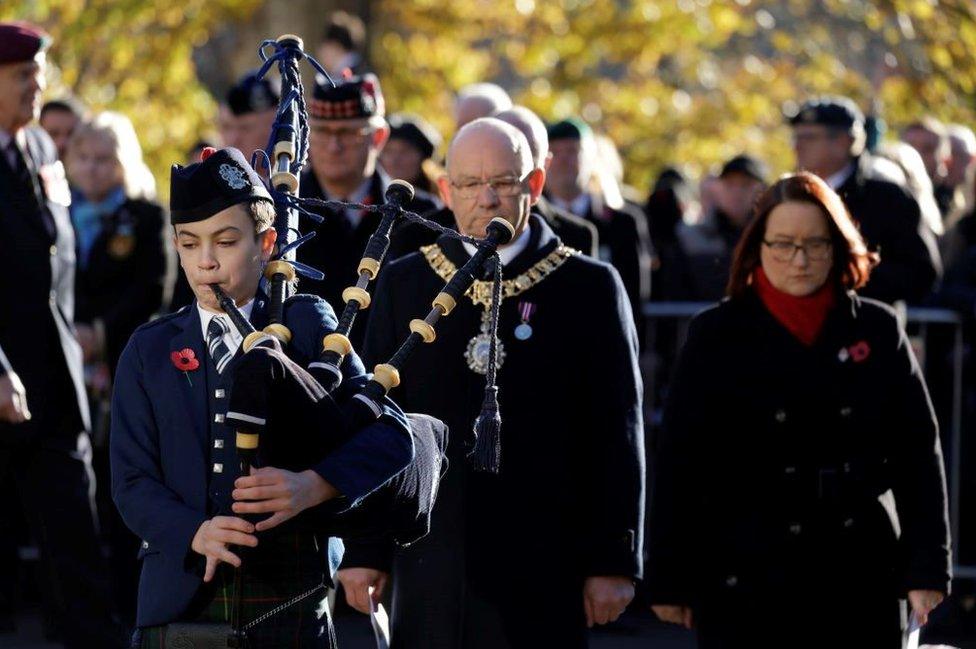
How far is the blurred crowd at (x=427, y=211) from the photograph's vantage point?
8531mm

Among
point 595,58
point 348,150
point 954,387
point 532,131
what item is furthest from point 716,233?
point 595,58

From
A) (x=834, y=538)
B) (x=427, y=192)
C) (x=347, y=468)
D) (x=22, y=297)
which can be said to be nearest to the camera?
(x=347, y=468)

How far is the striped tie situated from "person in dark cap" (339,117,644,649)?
1249mm

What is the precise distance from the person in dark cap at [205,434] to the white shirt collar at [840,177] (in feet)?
15.8

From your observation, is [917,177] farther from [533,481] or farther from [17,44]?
[533,481]

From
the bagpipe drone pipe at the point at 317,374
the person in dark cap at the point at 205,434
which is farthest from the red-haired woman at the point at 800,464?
the person in dark cap at the point at 205,434

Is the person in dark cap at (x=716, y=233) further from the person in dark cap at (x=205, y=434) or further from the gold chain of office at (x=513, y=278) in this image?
the person in dark cap at (x=205, y=434)

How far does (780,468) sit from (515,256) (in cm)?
94

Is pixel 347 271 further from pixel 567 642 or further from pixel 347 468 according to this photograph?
pixel 347 468

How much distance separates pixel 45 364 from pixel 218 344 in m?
3.23

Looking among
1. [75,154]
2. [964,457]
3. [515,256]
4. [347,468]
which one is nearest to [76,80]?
[75,154]

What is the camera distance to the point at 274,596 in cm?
496

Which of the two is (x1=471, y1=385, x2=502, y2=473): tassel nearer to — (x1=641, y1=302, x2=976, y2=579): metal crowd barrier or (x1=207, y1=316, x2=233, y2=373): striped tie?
(x1=207, y1=316, x2=233, y2=373): striped tie

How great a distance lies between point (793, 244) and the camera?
21.1ft
